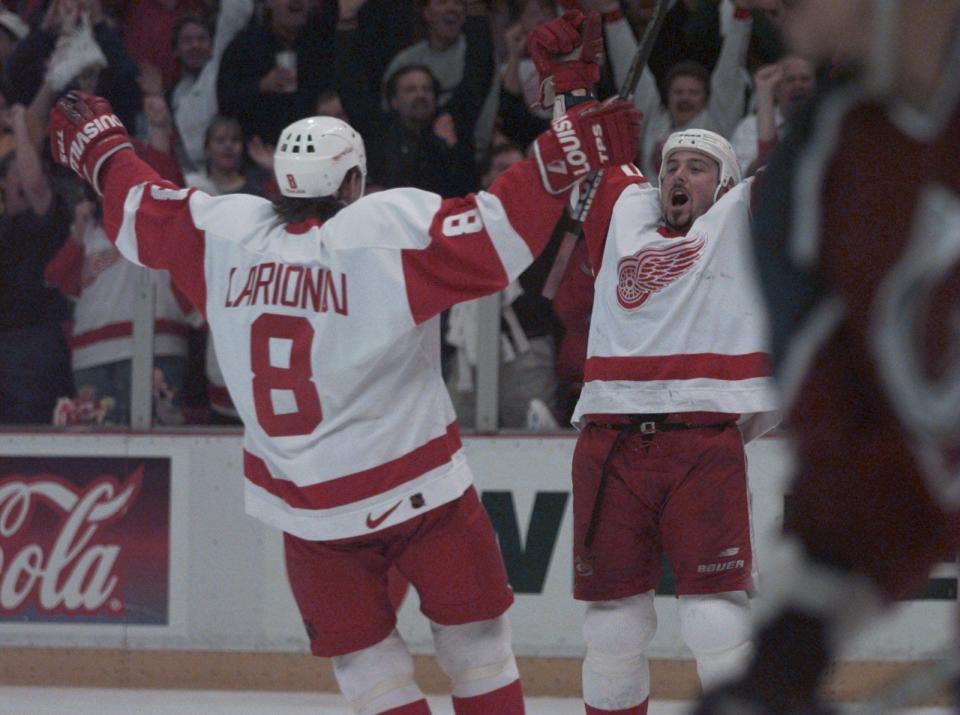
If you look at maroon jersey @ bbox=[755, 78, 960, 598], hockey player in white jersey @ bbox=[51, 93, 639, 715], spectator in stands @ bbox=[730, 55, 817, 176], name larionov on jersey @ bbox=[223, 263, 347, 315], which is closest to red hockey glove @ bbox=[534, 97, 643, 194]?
hockey player in white jersey @ bbox=[51, 93, 639, 715]

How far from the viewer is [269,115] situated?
556 cm

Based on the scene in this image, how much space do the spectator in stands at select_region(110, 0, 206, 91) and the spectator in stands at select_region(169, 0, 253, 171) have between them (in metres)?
0.11

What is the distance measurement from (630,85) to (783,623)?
7.74 ft

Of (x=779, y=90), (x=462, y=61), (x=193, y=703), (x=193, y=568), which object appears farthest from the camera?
(x=462, y=61)

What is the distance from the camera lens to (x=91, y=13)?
19.3ft

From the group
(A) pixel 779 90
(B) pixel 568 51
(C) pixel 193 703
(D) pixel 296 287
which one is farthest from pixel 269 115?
(D) pixel 296 287

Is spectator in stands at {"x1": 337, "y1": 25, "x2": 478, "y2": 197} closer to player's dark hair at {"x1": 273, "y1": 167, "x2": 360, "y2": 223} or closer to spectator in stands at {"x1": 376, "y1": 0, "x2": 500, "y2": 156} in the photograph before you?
spectator in stands at {"x1": 376, "y1": 0, "x2": 500, "y2": 156}

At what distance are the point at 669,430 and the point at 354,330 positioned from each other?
0.84 metres

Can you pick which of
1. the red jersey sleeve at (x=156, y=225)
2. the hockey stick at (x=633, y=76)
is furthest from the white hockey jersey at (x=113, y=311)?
the hockey stick at (x=633, y=76)

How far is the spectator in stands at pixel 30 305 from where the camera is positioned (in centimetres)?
500

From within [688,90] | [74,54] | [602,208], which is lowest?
[602,208]

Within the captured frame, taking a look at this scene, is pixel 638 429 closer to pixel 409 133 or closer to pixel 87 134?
pixel 87 134

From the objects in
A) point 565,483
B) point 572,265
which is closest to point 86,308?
point 565,483

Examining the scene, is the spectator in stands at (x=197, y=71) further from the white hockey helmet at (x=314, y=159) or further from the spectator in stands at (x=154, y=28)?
the white hockey helmet at (x=314, y=159)
